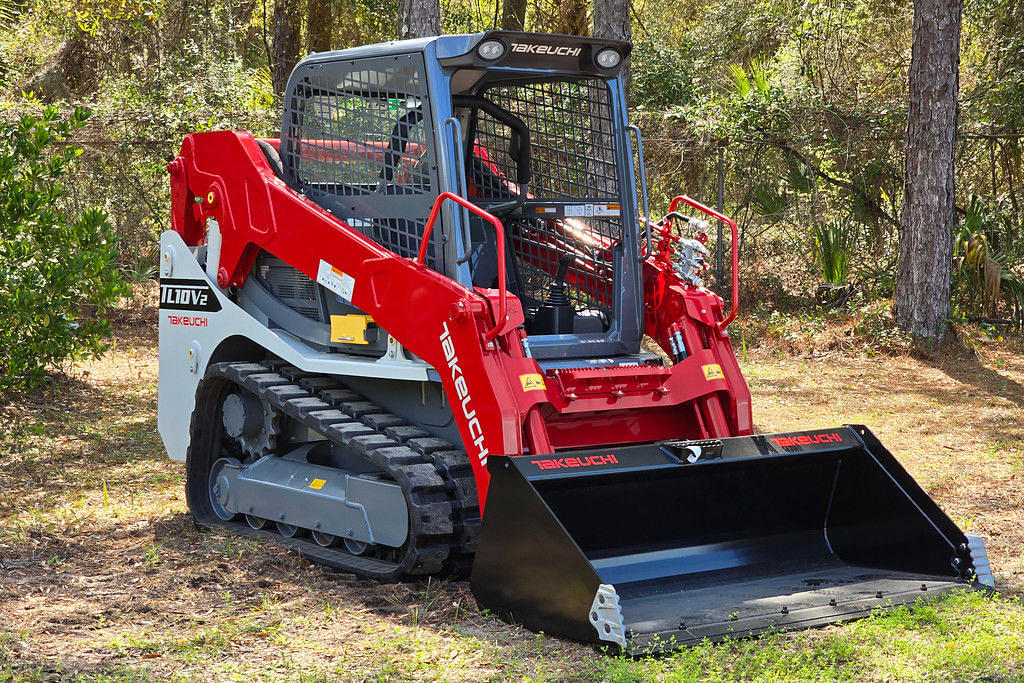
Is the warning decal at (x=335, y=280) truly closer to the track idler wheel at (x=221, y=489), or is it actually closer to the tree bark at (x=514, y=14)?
the track idler wheel at (x=221, y=489)

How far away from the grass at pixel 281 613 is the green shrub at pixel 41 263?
1.09 meters

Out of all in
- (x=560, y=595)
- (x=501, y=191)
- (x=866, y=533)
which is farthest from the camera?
(x=501, y=191)

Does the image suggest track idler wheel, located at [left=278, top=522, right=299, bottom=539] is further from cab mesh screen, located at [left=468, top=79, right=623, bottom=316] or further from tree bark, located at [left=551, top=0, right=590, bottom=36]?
tree bark, located at [left=551, top=0, right=590, bottom=36]

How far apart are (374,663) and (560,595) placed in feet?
2.45

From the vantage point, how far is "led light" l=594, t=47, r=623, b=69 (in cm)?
569

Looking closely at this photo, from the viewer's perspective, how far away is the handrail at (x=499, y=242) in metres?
4.70

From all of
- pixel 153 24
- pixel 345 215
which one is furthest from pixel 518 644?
pixel 153 24

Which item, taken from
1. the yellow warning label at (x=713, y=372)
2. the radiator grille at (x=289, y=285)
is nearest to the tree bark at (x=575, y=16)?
the radiator grille at (x=289, y=285)

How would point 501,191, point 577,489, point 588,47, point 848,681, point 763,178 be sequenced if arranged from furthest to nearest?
1. point 763,178
2. point 501,191
3. point 588,47
4. point 577,489
5. point 848,681

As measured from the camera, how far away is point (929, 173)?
11.9 m

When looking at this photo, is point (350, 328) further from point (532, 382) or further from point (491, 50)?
point (491, 50)

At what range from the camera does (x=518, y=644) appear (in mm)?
4328

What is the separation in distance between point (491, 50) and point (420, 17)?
16.8ft

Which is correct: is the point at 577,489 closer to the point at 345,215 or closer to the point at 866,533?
the point at 866,533
